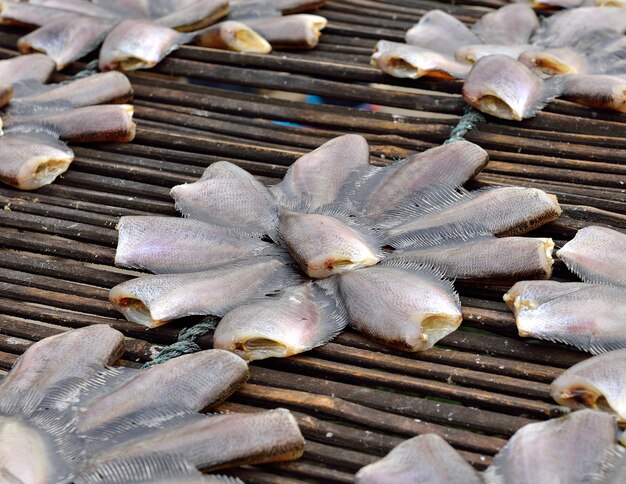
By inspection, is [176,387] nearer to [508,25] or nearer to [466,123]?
[466,123]

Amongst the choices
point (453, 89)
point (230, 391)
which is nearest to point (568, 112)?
point (453, 89)

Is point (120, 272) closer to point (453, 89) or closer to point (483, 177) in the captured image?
point (483, 177)

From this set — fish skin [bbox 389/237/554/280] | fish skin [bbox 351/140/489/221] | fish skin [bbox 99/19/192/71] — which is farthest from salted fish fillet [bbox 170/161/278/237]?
fish skin [bbox 99/19/192/71]

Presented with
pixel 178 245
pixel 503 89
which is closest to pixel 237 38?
pixel 503 89

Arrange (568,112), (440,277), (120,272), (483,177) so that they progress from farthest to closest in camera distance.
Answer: (568,112)
(483,177)
(120,272)
(440,277)

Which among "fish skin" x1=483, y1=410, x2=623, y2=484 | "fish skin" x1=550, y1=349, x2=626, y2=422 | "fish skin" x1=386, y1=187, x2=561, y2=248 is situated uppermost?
"fish skin" x1=386, y1=187, x2=561, y2=248

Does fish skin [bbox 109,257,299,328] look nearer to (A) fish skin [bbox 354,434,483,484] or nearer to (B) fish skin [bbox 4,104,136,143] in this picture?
(A) fish skin [bbox 354,434,483,484]

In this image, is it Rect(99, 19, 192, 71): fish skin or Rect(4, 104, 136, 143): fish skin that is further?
Rect(99, 19, 192, 71): fish skin
